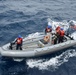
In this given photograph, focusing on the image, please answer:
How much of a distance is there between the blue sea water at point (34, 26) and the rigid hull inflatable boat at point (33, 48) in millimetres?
817

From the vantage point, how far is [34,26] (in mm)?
28219

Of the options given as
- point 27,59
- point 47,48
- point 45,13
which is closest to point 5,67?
point 27,59

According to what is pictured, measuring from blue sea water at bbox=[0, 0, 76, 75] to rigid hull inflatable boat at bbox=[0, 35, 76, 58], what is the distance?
0.82 m

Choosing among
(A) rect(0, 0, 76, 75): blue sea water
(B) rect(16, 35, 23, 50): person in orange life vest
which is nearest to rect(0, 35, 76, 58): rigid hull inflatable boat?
(B) rect(16, 35, 23, 50): person in orange life vest

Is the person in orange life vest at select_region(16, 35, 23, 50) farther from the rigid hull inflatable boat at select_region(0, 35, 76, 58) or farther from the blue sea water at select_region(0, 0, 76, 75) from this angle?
the blue sea water at select_region(0, 0, 76, 75)

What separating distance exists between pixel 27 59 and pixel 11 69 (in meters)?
2.27

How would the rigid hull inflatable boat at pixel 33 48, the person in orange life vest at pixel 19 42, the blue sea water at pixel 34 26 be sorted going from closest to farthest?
the blue sea water at pixel 34 26 → the rigid hull inflatable boat at pixel 33 48 → the person in orange life vest at pixel 19 42

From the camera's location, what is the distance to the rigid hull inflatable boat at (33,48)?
20172mm

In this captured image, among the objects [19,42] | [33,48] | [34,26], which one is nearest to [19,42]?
[19,42]

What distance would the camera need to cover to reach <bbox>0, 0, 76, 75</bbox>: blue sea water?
19781 mm

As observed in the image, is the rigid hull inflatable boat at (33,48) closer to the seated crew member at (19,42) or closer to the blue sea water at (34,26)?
the seated crew member at (19,42)

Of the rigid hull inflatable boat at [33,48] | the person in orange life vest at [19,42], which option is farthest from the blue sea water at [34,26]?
the person in orange life vest at [19,42]

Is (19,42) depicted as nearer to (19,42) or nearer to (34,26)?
(19,42)

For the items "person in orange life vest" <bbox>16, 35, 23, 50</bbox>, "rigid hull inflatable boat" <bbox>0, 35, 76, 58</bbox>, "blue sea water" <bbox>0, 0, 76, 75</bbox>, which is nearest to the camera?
"blue sea water" <bbox>0, 0, 76, 75</bbox>
